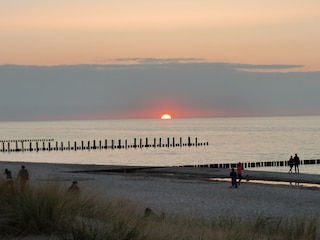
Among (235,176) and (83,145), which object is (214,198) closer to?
(235,176)

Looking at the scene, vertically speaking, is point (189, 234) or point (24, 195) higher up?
point (24, 195)

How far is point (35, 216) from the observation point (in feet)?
28.3

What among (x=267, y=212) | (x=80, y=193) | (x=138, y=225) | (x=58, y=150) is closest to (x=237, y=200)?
(x=267, y=212)

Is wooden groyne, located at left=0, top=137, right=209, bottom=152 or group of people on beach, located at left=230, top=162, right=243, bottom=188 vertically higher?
wooden groyne, located at left=0, top=137, right=209, bottom=152

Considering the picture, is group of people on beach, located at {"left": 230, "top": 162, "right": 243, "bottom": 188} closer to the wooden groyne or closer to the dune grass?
the dune grass

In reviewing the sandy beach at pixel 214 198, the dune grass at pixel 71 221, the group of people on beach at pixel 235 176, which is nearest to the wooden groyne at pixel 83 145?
the group of people on beach at pixel 235 176

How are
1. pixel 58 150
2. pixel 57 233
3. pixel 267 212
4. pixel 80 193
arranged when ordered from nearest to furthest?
1. pixel 57 233
2. pixel 80 193
3. pixel 267 212
4. pixel 58 150

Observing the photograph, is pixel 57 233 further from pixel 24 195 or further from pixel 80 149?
pixel 80 149

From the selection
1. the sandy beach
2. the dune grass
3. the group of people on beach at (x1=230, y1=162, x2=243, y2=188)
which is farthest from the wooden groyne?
the dune grass

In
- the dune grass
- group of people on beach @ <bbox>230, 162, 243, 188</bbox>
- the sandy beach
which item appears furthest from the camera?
group of people on beach @ <bbox>230, 162, 243, 188</bbox>

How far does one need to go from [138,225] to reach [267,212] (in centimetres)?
1347

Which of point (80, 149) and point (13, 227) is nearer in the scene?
point (13, 227)

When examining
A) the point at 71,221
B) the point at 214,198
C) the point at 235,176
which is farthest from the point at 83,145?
the point at 71,221

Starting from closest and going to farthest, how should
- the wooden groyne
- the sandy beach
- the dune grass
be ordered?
1. the dune grass
2. the sandy beach
3. the wooden groyne
